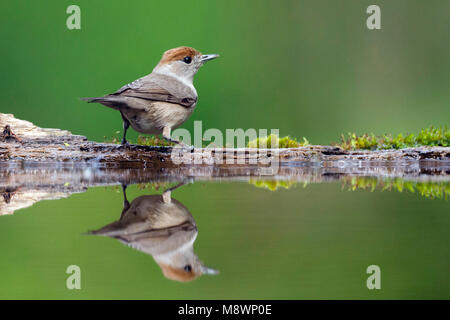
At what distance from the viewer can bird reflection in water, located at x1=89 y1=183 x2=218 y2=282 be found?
Result: 2.32 meters

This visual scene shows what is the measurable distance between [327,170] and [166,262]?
4.43 m

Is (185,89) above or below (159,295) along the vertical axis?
above

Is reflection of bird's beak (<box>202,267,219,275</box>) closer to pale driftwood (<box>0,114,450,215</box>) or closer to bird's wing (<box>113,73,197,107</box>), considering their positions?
pale driftwood (<box>0,114,450,215</box>)

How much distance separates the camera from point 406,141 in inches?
293

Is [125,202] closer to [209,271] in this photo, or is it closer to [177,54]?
[209,271]

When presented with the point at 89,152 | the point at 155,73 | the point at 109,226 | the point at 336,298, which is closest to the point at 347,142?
the point at 155,73

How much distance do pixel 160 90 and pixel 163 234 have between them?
4.05 m

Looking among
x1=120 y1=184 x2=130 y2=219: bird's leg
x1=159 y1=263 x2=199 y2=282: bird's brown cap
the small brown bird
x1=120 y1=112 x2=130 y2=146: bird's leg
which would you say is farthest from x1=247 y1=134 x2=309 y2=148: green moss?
x1=159 y1=263 x2=199 y2=282: bird's brown cap

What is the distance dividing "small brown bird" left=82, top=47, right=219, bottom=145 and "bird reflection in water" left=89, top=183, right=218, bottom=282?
250cm

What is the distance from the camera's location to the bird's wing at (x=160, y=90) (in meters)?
6.32

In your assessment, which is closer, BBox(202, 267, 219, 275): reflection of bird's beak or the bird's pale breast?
BBox(202, 267, 219, 275): reflection of bird's beak

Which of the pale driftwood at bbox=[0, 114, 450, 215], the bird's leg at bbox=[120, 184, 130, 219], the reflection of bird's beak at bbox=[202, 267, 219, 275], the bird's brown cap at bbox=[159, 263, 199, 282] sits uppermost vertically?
the pale driftwood at bbox=[0, 114, 450, 215]

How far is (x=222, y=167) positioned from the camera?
6711mm

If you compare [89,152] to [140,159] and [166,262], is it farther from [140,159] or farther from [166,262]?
[166,262]
